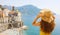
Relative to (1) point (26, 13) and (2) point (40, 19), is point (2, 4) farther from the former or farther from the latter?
(2) point (40, 19)

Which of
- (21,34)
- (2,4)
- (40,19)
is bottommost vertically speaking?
(21,34)

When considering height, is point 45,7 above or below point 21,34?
above

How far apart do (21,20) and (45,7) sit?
0.19 m

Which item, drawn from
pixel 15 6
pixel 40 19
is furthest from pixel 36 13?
pixel 15 6

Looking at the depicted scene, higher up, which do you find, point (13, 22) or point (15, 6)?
point (15, 6)

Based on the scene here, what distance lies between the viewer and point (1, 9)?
1.17 metres

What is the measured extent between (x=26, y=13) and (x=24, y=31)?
126mm

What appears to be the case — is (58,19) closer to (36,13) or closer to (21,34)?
(36,13)

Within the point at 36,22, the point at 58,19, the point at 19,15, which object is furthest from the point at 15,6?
the point at 58,19

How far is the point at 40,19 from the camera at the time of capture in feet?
3.73

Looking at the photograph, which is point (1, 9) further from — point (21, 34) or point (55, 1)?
point (55, 1)

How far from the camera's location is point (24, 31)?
3.77ft

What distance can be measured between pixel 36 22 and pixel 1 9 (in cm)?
26

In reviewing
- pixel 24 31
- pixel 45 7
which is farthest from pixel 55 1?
pixel 24 31
